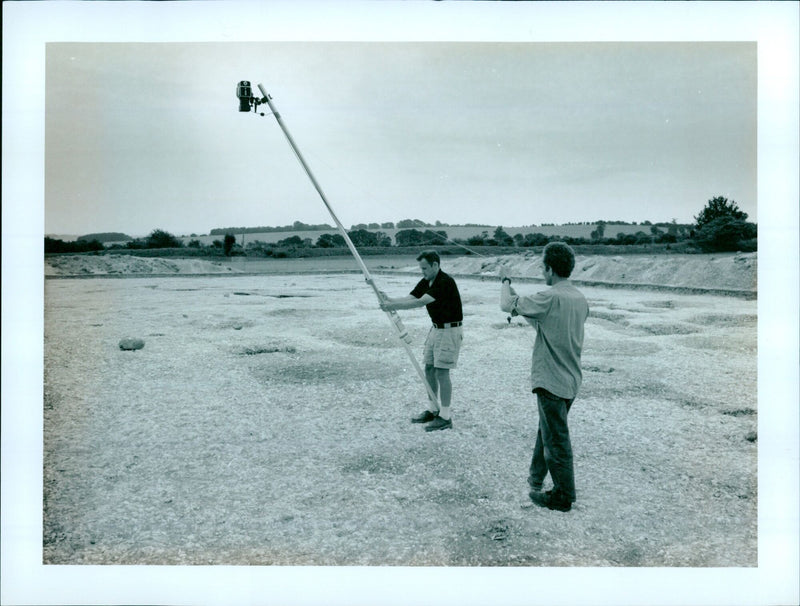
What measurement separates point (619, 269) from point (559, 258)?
449 inches

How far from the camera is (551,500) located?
3.55 meters

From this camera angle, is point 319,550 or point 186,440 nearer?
point 319,550

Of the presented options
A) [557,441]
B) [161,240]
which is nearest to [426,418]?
[557,441]

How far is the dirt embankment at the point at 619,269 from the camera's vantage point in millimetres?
9147

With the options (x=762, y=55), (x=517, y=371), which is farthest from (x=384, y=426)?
(x=762, y=55)

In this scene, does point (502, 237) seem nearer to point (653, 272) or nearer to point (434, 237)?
point (434, 237)

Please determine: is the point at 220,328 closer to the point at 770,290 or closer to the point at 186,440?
the point at 186,440

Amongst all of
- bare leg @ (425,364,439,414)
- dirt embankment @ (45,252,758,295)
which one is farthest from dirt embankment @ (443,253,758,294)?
bare leg @ (425,364,439,414)

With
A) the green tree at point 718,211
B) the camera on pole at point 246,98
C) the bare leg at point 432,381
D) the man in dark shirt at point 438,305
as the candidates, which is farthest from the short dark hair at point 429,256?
the green tree at point 718,211

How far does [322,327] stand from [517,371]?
3.39m

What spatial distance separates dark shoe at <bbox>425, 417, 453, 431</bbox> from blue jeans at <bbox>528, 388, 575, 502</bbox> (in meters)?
1.25

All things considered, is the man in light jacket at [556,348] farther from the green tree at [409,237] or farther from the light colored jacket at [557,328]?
the green tree at [409,237]

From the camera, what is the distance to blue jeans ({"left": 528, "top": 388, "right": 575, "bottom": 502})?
337cm

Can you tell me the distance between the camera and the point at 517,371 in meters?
6.40
